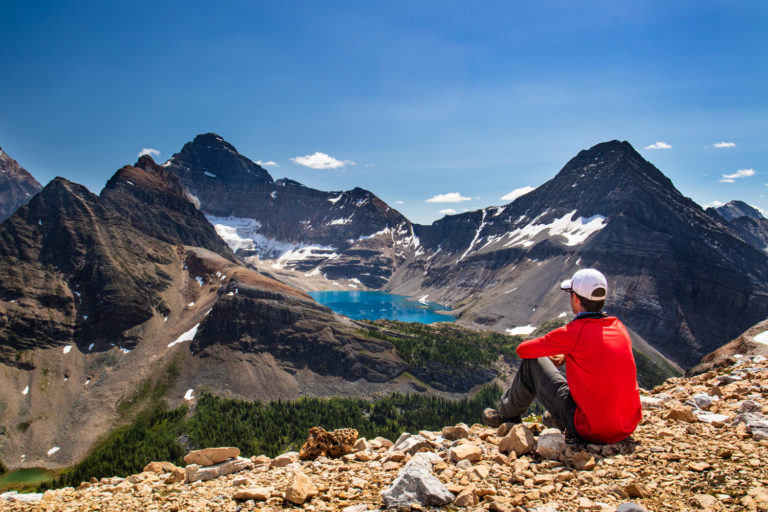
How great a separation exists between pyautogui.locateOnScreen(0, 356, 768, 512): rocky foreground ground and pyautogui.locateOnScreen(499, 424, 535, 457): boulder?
2 cm

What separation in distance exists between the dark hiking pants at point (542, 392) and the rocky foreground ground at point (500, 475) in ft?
1.54

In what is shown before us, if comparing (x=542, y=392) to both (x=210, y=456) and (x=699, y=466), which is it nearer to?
(x=699, y=466)

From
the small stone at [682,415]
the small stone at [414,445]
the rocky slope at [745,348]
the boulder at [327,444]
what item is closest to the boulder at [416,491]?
the small stone at [414,445]

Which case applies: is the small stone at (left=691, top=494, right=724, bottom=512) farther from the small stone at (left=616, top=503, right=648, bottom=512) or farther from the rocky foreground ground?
the small stone at (left=616, top=503, right=648, bottom=512)

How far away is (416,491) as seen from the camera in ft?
18.8

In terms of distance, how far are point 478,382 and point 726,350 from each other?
331 feet

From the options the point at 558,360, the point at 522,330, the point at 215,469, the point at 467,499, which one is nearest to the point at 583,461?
the point at 467,499

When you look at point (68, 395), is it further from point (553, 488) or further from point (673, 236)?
point (673, 236)

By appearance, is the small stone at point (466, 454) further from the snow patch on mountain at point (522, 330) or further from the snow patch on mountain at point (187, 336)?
the snow patch on mountain at point (522, 330)

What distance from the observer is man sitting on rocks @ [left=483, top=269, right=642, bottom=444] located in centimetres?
702

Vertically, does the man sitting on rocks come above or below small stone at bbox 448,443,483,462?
above

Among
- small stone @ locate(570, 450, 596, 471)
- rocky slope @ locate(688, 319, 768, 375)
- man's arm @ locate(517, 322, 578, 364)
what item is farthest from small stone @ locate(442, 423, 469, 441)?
rocky slope @ locate(688, 319, 768, 375)

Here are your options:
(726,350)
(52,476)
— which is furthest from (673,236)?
(52,476)

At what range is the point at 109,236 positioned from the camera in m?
146
